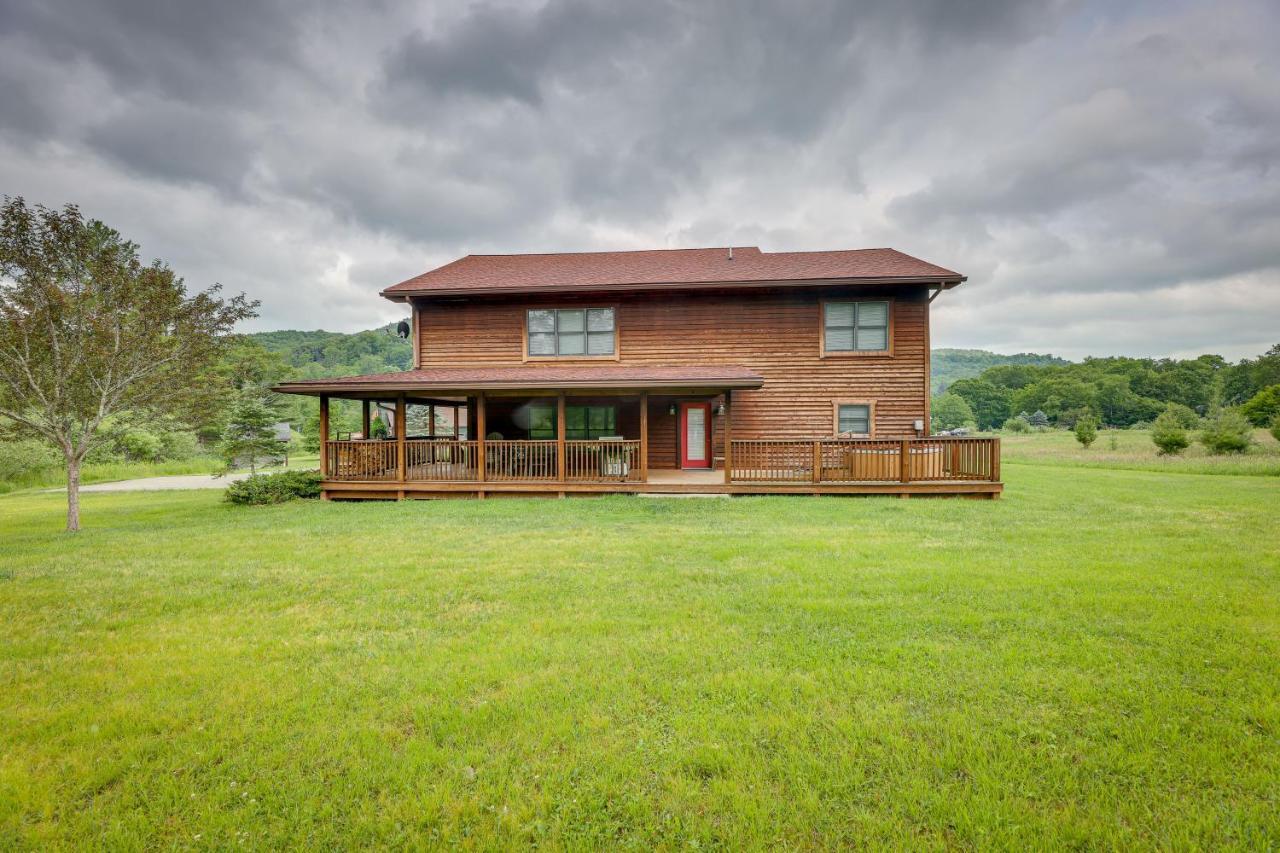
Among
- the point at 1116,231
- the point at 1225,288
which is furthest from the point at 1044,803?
the point at 1225,288

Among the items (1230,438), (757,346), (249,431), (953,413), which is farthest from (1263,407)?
(249,431)

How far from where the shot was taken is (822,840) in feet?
6.73

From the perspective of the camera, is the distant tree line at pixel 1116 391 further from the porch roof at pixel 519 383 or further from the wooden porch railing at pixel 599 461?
the wooden porch railing at pixel 599 461

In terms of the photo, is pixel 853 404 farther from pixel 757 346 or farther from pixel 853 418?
pixel 757 346

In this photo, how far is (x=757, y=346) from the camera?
567 inches

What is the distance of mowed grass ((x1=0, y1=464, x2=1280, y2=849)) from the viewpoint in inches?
86.4

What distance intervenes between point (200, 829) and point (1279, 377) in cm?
9337

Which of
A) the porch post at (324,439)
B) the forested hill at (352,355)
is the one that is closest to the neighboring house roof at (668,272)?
the porch post at (324,439)

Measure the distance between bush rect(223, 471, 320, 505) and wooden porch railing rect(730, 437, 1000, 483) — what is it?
406 inches

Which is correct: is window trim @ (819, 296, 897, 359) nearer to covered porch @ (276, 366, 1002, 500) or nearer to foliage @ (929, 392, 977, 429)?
covered porch @ (276, 366, 1002, 500)

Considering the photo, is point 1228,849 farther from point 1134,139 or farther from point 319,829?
point 1134,139

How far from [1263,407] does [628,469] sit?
53732mm

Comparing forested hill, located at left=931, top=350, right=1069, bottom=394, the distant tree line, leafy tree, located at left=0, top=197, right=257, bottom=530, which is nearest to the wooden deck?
leafy tree, located at left=0, top=197, right=257, bottom=530

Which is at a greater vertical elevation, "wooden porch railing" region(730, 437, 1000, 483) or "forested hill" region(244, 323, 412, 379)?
"forested hill" region(244, 323, 412, 379)
